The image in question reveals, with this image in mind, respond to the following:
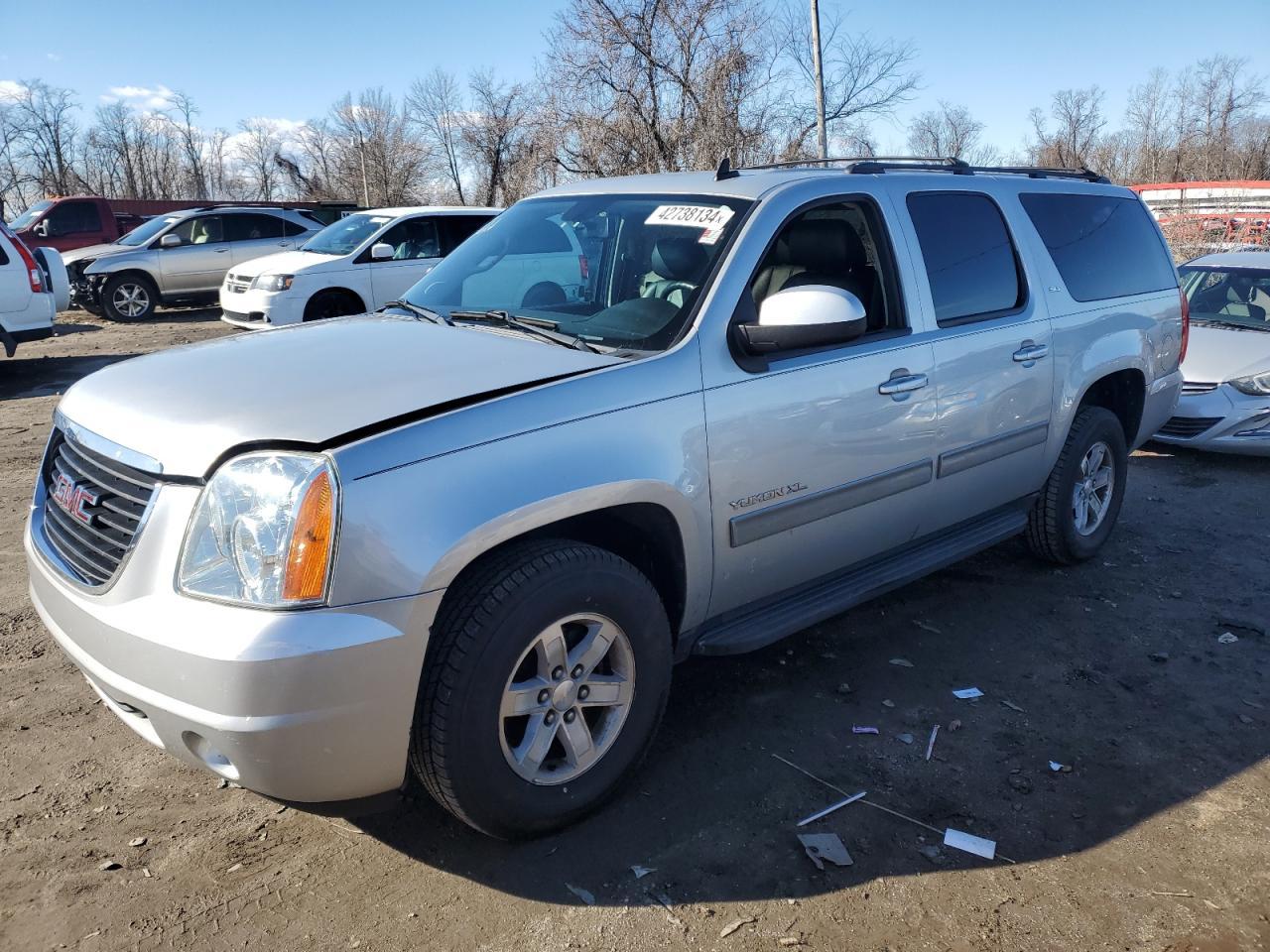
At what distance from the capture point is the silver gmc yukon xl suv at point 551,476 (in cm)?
236

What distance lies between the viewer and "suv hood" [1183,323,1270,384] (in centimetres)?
749

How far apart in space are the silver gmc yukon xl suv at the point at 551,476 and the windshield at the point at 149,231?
14.8 m

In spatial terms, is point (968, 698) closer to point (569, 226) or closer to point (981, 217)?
point (981, 217)

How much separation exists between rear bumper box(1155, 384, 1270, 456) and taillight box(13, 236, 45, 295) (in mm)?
11124

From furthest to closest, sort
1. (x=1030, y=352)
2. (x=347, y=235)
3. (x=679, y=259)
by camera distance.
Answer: (x=347, y=235)
(x=1030, y=352)
(x=679, y=259)

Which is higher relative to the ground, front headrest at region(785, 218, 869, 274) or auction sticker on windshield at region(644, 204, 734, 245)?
auction sticker on windshield at region(644, 204, 734, 245)

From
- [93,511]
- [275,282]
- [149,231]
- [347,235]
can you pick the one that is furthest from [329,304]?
[93,511]

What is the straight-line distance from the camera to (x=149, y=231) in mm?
17031

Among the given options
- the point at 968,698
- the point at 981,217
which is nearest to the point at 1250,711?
the point at 968,698

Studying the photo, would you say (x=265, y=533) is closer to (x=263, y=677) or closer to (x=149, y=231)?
(x=263, y=677)

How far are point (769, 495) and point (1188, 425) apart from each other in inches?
224

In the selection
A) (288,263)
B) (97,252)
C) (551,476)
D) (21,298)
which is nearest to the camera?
(551,476)

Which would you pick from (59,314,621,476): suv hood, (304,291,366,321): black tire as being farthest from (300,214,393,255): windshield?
(59,314,621,476): suv hood

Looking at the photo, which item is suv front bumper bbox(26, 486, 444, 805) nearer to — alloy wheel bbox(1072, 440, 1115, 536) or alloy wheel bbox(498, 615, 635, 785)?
alloy wheel bbox(498, 615, 635, 785)
